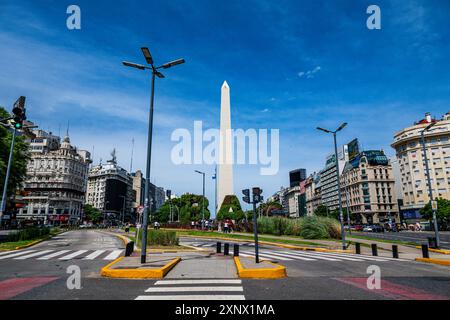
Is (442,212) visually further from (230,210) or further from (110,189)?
(110,189)

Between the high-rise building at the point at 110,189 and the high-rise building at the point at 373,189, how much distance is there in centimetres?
9578

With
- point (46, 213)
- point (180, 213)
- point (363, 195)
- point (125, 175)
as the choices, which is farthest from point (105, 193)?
point (363, 195)

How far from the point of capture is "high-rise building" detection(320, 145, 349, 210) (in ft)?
384

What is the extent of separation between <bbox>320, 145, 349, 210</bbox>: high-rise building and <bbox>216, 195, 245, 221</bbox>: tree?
62.0 m

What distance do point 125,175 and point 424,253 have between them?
144693 millimetres

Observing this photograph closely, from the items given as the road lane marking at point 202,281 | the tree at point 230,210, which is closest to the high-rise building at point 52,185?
the tree at point 230,210

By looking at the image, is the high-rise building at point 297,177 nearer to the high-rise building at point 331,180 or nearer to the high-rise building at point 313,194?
the high-rise building at point 313,194

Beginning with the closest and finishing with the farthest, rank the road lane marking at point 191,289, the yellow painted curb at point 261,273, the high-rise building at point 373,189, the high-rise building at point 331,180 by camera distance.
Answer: the road lane marking at point 191,289, the yellow painted curb at point 261,273, the high-rise building at point 373,189, the high-rise building at point 331,180

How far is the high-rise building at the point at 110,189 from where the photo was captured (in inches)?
5010

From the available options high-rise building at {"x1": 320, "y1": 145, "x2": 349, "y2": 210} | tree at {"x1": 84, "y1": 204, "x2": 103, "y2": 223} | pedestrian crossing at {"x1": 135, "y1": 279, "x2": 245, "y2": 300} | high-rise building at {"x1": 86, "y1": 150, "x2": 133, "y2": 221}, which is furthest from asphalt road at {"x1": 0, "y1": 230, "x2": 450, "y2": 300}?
high-rise building at {"x1": 86, "y1": 150, "x2": 133, "y2": 221}

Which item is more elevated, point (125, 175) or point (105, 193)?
point (125, 175)

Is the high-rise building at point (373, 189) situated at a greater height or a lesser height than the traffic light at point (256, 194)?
greater

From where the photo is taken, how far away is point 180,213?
83.1 meters
